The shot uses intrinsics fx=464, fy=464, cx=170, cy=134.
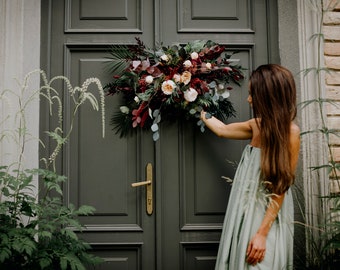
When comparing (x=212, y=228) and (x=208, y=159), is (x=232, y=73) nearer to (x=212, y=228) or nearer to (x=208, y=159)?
(x=208, y=159)

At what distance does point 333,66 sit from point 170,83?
111cm

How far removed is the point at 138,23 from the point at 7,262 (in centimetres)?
186

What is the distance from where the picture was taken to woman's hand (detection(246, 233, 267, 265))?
2.55 meters

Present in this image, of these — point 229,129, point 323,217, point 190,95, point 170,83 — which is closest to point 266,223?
point 323,217

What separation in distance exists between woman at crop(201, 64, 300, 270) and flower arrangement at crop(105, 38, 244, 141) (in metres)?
0.44

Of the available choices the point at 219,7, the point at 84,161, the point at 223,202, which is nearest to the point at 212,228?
the point at 223,202

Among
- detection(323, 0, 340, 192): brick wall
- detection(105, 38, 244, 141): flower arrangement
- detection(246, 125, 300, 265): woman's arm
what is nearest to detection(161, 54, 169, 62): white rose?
detection(105, 38, 244, 141): flower arrangement

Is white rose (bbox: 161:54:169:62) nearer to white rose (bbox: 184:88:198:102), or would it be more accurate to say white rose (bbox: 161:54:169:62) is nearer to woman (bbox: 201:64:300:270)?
white rose (bbox: 184:88:198:102)

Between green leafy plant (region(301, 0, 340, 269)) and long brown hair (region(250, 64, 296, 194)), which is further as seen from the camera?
green leafy plant (region(301, 0, 340, 269))

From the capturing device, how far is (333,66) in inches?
121

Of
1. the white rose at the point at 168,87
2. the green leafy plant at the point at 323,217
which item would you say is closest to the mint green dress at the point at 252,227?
the green leafy plant at the point at 323,217

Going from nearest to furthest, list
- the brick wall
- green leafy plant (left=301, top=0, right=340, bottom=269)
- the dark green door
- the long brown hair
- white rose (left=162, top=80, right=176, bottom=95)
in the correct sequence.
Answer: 1. the long brown hair
2. green leafy plant (left=301, top=0, right=340, bottom=269)
3. white rose (left=162, top=80, right=176, bottom=95)
4. the brick wall
5. the dark green door

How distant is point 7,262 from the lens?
7.99 ft

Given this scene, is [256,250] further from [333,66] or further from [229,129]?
[333,66]
